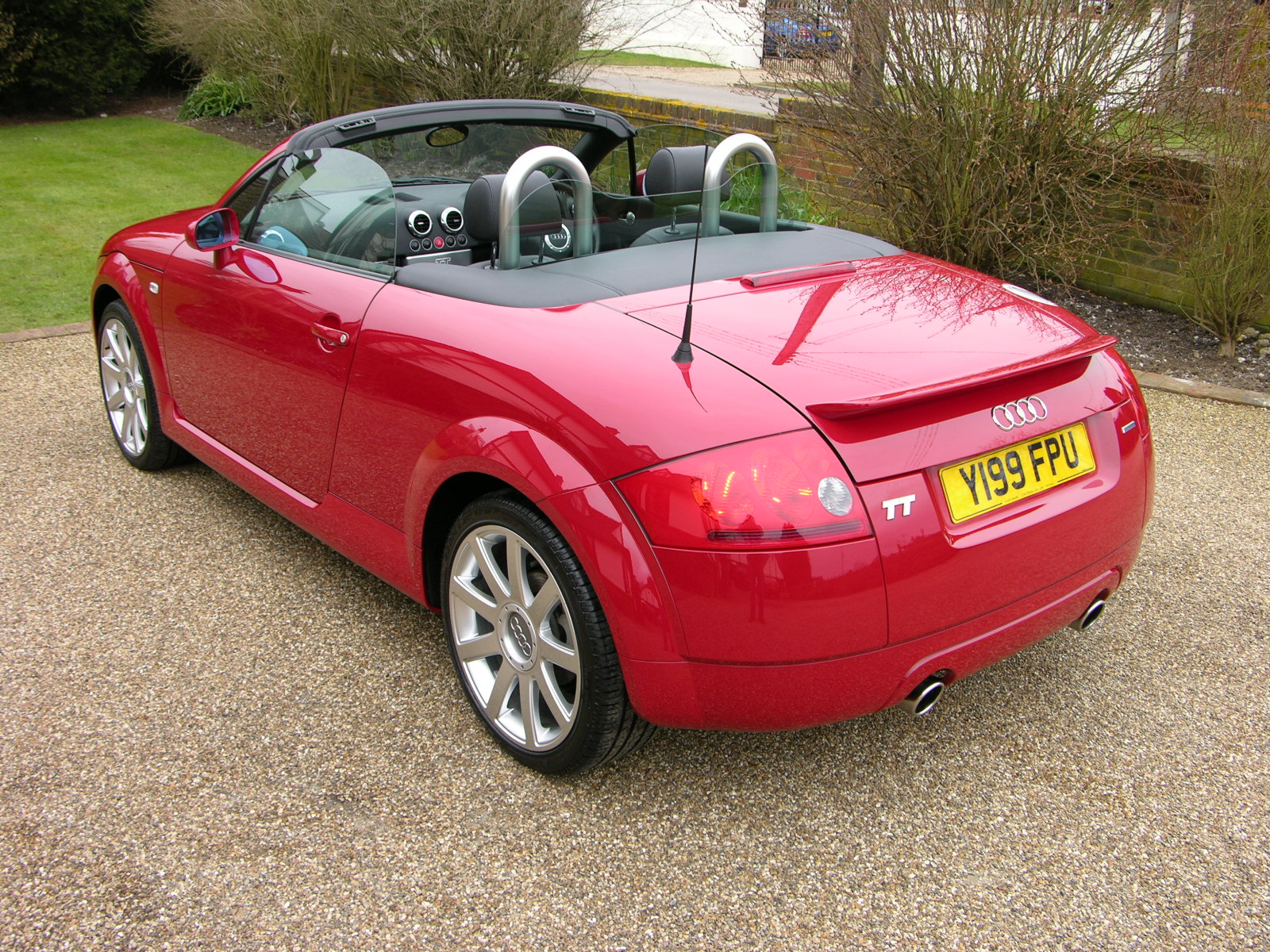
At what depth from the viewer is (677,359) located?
7.54ft

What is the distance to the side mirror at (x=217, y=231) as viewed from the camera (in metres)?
3.49

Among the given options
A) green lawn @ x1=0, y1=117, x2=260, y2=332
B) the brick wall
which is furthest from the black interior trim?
green lawn @ x1=0, y1=117, x2=260, y2=332

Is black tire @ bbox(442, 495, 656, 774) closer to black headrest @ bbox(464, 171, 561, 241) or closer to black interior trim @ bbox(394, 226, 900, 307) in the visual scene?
black interior trim @ bbox(394, 226, 900, 307)

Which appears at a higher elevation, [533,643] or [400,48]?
[400,48]

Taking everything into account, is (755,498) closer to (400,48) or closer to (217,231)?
(217,231)

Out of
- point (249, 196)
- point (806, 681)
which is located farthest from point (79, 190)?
point (806, 681)

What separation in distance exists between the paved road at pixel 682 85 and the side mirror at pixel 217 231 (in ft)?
21.4

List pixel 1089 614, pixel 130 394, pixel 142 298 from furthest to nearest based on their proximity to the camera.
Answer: pixel 130 394 → pixel 142 298 → pixel 1089 614

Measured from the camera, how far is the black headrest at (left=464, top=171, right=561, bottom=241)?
2.81m

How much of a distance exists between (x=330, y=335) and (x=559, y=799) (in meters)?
1.40

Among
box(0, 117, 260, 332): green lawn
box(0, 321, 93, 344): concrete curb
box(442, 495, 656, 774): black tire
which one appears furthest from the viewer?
box(0, 117, 260, 332): green lawn

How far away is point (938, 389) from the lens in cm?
220

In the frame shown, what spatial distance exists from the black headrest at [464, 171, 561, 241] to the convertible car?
0.4 inches

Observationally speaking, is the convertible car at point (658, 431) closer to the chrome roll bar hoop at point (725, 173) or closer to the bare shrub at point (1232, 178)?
the chrome roll bar hoop at point (725, 173)
